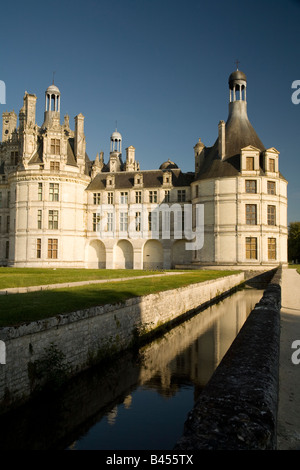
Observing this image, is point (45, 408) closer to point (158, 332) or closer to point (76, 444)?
point (76, 444)

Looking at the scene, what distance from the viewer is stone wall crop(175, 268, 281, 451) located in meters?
2.89

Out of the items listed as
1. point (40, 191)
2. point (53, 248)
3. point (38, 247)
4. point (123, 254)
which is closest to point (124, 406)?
point (53, 248)

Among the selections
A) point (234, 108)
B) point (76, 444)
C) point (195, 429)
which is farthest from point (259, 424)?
point (234, 108)

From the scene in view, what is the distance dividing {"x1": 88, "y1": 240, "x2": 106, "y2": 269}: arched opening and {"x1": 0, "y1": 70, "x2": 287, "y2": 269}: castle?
0.12 meters

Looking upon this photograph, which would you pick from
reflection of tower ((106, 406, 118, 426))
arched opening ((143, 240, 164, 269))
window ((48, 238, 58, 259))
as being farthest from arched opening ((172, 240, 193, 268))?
reflection of tower ((106, 406, 118, 426))

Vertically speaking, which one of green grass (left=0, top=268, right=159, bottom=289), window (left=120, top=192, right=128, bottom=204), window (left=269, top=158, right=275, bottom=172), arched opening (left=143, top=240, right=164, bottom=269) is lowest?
green grass (left=0, top=268, right=159, bottom=289)

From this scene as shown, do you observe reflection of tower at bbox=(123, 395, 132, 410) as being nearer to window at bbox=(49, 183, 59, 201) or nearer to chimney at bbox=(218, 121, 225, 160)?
chimney at bbox=(218, 121, 225, 160)

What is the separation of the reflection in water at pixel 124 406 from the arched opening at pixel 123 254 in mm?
31597

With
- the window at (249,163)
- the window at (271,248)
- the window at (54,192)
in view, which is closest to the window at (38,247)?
the window at (54,192)

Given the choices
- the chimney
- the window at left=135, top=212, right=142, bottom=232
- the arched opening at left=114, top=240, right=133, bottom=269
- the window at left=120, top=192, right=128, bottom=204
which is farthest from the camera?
the arched opening at left=114, top=240, right=133, bottom=269

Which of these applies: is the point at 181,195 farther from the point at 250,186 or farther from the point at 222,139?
the point at 250,186

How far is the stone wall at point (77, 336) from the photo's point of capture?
678cm

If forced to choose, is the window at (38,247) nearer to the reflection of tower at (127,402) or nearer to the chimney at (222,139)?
the chimney at (222,139)

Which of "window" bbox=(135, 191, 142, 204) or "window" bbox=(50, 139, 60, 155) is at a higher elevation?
"window" bbox=(50, 139, 60, 155)
